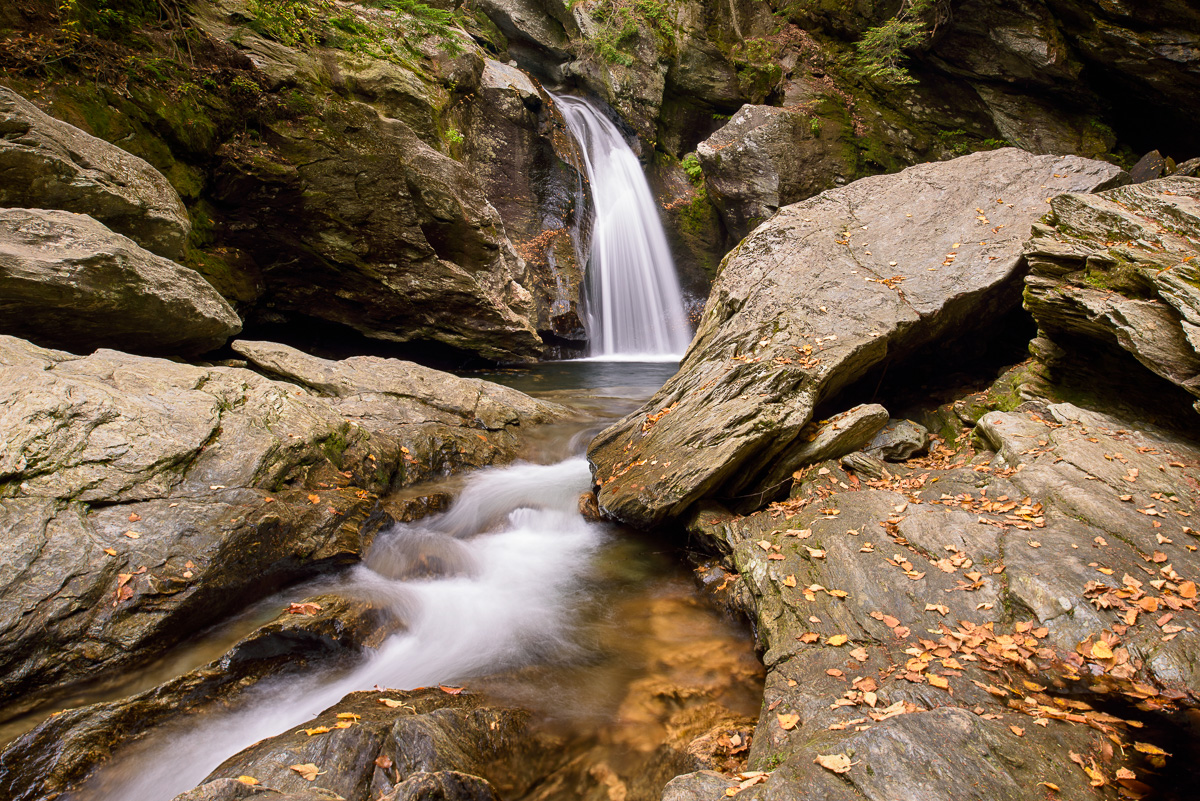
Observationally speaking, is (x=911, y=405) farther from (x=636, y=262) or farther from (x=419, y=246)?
(x=636, y=262)

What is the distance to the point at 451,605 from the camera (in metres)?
5.01

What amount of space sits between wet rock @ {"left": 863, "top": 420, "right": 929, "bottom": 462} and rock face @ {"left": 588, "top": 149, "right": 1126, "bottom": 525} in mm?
794

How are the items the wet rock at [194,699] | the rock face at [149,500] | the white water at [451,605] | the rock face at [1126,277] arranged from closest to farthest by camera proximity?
the wet rock at [194,699] → the white water at [451,605] → the rock face at [149,500] → the rock face at [1126,277]

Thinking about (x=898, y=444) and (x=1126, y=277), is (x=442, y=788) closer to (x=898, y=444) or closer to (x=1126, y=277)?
(x=898, y=444)

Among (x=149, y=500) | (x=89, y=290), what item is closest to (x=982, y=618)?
(x=149, y=500)

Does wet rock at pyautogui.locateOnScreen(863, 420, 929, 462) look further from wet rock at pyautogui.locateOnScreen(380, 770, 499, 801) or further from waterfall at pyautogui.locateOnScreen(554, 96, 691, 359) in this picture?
waterfall at pyautogui.locateOnScreen(554, 96, 691, 359)

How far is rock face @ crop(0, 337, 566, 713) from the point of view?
333 cm

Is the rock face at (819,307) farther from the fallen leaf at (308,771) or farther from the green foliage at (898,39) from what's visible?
the green foliage at (898,39)

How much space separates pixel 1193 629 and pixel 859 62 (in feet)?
66.3

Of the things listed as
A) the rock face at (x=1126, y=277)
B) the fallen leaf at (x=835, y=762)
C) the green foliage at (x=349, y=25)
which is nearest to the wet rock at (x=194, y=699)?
the fallen leaf at (x=835, y=762)

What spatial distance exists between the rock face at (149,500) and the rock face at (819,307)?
3312 mm

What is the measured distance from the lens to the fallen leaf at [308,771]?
2.53 metres

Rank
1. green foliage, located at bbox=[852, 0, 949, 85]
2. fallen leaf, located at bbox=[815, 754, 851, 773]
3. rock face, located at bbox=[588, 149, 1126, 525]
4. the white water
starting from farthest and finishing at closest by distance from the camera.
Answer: green foliage, located at bbox=[852, 0, 949, 85] → rock face, located at bbox=[588, 149, 1126, 525] → the white water → fallen leaf, located at bbox=[815, 754, 851, 773]

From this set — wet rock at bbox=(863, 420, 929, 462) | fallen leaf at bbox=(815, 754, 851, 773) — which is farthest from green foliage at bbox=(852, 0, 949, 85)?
fallen leaf at bbox=(815, 754, 851, 773)
